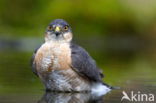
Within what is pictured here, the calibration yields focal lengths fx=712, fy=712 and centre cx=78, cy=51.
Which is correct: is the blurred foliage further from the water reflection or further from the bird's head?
the water reflection

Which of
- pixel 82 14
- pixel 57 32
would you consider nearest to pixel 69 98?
pixel 57 32

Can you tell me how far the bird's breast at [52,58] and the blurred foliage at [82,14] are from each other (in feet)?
54.1

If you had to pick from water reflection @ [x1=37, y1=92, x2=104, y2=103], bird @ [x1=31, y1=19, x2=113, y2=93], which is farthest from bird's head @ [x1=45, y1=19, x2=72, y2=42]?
water reflection @ [x1=37, y1=92, x2=104, y2=103]

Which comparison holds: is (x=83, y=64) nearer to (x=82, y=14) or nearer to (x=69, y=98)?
(x=69, y=98)

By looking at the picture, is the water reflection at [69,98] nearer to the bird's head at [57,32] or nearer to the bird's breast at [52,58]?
the bird's breast at [52,58]

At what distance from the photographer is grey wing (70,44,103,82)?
38.9ft

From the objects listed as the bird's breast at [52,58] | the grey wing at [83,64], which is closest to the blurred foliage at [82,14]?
the grey wing at [83,64]

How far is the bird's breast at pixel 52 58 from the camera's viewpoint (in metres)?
11.6

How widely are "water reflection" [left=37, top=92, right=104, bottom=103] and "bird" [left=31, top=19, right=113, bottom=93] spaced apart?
219 millimetres

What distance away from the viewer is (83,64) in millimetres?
12023

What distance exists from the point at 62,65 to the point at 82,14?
17436mm

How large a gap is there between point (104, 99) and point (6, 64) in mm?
5764

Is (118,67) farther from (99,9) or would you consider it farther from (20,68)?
(99,9)

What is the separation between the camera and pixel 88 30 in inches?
1137
